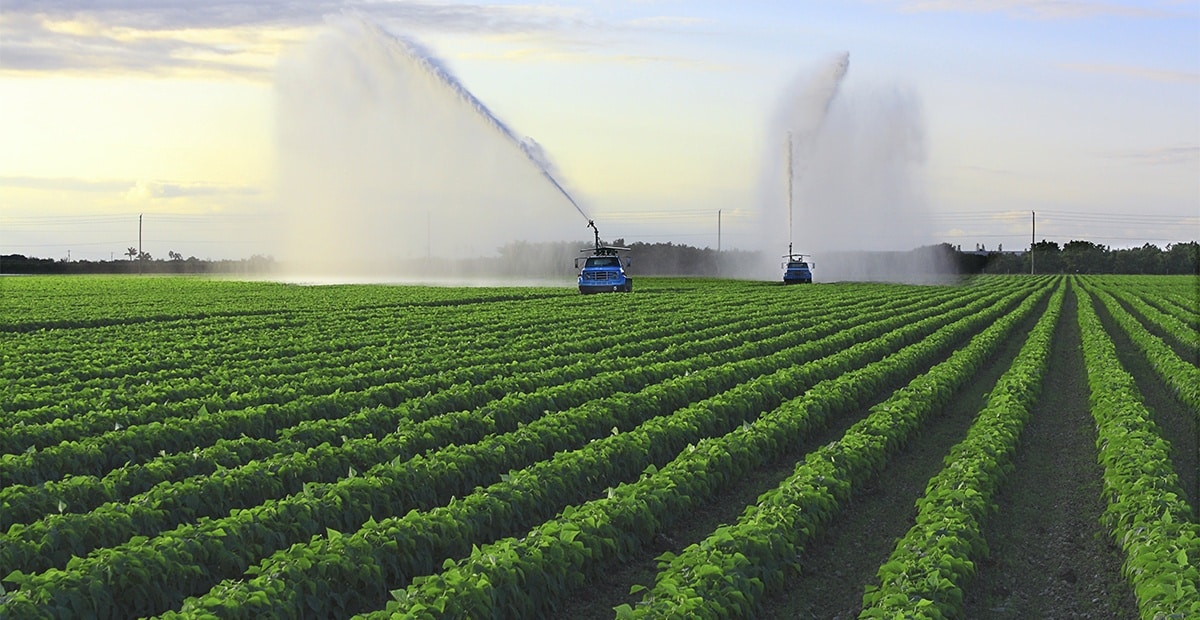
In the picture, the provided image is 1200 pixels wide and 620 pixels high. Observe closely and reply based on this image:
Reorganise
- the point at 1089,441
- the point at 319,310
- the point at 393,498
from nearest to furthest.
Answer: the point at 393,498 → the point at 1089,441 → the point at 319,310

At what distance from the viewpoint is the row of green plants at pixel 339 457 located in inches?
340

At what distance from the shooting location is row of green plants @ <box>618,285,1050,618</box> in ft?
24.4

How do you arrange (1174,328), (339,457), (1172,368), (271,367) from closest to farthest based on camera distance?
(339,457), (271,367), (1172,368), (1174,328)

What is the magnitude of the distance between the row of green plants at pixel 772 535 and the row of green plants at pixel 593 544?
0.18 ft

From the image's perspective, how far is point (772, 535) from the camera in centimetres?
884

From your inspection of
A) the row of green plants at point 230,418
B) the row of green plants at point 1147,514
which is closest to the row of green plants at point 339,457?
the row of green plants at point 230,418

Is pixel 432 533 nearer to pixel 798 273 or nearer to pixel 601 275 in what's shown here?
pixel 601 275

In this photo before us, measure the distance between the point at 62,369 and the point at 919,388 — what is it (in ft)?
50.3

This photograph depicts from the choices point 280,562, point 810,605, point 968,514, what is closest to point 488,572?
point 280,562

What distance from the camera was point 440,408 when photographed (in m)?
15.6

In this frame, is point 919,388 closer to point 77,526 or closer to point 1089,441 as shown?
point 1089,441

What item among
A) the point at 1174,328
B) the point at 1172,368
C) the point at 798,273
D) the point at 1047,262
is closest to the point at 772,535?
the point at 1172,368

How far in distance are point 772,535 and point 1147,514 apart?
12.3ft

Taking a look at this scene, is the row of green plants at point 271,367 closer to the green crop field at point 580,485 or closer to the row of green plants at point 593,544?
the green crop field at point 580,485
